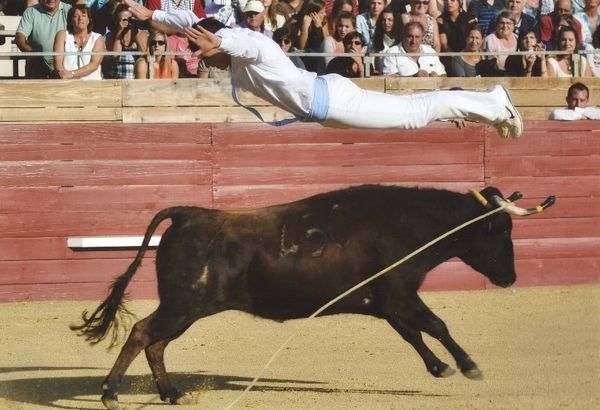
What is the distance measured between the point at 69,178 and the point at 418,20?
3.57 meters

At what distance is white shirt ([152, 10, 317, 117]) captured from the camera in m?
6.00

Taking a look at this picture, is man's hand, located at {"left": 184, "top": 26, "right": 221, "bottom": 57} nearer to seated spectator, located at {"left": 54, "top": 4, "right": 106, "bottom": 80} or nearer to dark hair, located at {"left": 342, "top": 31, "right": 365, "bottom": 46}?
seated spectator, located at {"left": 54, "top": 4, "right": 106, "bottom": 80}

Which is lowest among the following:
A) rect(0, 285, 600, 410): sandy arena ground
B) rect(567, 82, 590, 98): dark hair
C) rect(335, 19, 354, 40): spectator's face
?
rect(0, 285, 600, 410): sandy arena ground

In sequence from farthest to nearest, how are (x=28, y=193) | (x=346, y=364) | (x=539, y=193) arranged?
(x=539, y=193), (x=28, y=193), (x=346, y=364)

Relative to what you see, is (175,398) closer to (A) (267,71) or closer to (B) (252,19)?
(A) (267,71)

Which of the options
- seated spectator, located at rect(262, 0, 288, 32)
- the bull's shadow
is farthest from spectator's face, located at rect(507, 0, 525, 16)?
the bull's shadow

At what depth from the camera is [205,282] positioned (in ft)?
21.0

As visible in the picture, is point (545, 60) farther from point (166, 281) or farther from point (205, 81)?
point (166, 281)

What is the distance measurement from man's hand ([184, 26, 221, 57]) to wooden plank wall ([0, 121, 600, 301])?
16.9ft

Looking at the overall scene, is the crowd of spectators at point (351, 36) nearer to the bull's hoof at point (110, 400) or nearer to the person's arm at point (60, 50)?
the person's arm at point (60, 50)

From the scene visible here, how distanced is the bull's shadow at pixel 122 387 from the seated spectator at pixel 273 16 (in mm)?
4604

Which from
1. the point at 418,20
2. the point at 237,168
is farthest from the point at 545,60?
the point at 237,168

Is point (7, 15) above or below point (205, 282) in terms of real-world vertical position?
above

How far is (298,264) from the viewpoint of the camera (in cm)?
650
